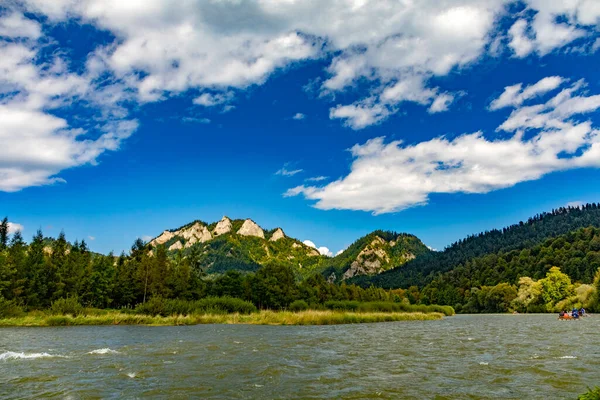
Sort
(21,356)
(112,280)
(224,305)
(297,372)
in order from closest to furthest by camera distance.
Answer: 1. (297,372)
2. (21,356)
3. (224,305)
4. (112,280)

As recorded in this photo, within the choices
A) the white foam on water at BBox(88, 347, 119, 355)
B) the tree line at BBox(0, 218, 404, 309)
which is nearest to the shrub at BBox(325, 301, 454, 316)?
the tree line at BBox(0, 218, 404, 309)

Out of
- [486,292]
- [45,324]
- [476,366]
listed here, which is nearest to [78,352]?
[476,366]

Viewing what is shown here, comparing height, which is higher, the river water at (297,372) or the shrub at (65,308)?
the shrub at (65,308)

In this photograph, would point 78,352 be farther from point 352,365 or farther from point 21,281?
point 21,281

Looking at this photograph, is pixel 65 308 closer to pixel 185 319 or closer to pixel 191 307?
pixel 185 319

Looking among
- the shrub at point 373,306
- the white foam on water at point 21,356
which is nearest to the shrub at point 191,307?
the shrub at point 373,306

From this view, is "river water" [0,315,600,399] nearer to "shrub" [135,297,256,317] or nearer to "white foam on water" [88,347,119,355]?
"white foam on water" [88,347,119,355]

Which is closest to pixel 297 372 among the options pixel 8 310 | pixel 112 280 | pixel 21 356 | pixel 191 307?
pixel 21 356

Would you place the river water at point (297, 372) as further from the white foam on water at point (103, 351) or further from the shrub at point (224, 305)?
the shrub at point (224, 305)

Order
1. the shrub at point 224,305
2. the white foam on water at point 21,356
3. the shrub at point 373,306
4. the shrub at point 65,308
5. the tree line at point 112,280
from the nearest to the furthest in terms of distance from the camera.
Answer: the white foam on water at point 21,356 < the shrub at point 65,308 < the shrub at point 224,305 < the tree line at point 112,280 < the shrub at point 373,306

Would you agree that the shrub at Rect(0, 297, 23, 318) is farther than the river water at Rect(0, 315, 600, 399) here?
Yes

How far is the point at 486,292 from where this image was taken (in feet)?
592

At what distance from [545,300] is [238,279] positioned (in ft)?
341

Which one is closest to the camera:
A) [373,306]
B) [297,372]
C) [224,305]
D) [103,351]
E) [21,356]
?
[297,372]
